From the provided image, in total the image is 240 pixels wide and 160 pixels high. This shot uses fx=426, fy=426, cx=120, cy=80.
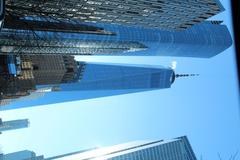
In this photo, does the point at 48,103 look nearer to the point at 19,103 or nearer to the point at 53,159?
the point at 19,103

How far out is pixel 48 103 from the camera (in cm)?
15238

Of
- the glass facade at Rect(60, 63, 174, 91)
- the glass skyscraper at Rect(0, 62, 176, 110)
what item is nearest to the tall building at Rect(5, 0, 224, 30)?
the glass skyscraper at Rect(0, 62, 176, 110)

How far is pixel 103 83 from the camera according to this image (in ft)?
494

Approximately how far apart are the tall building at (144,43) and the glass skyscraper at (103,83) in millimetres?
12427

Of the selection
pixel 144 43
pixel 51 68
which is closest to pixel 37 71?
pixel 51 68

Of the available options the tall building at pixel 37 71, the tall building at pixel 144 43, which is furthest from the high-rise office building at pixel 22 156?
the tall building at pixel 144 43

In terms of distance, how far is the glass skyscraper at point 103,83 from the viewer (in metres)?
143

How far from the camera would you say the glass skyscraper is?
14262 centimetres

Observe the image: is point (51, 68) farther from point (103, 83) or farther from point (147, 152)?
point (147, 152)

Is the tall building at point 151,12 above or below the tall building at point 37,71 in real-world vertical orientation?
above

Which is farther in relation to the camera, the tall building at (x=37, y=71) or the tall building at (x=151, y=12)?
the tall building at (x=37, y=71)

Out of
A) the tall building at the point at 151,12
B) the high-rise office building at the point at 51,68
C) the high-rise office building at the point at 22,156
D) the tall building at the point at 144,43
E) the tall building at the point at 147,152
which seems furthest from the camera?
the high-rise office building at the point at 22,156

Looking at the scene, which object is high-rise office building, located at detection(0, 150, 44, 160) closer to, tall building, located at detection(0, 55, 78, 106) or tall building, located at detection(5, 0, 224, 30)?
tall building, located at detection(0, 55, 78, 106)

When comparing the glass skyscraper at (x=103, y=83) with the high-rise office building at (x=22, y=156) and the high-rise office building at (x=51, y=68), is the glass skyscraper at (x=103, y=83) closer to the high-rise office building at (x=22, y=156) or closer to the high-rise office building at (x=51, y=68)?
the high-rise office building at (x=51, y=68)
